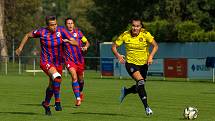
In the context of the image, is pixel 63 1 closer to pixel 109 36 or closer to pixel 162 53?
pixel 109 36

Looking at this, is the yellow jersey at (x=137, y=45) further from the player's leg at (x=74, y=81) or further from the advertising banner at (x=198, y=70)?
the advertising banner at (x=198, y=70)

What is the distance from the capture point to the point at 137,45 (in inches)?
602

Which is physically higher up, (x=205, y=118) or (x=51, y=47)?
(x=51, y=47)

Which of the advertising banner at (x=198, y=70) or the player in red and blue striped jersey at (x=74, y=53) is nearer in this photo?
the player in red and blue striped jersey at (x=74, y=53)

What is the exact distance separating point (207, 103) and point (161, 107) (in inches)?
82.9

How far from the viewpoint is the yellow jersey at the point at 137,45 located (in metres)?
15.3

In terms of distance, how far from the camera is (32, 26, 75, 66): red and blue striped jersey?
15.2 metres

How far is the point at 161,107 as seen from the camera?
17875mm

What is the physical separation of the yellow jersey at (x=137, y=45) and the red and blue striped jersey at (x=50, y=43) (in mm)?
1315

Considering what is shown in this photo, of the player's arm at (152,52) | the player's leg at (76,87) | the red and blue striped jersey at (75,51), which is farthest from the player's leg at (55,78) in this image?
the red and blue striped jersey at (75,51)

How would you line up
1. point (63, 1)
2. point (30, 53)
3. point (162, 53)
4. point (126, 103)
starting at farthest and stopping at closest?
point (63, 1), point (30, 53), point (162, 53), point (126, 103)

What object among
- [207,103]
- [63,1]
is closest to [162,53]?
[207,103]

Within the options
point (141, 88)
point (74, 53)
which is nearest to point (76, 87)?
point (74, 53)

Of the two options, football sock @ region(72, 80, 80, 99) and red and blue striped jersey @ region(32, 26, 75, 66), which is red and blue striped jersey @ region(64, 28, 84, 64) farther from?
red and blue striped jersey @ region(32, 26, 75, 66)
